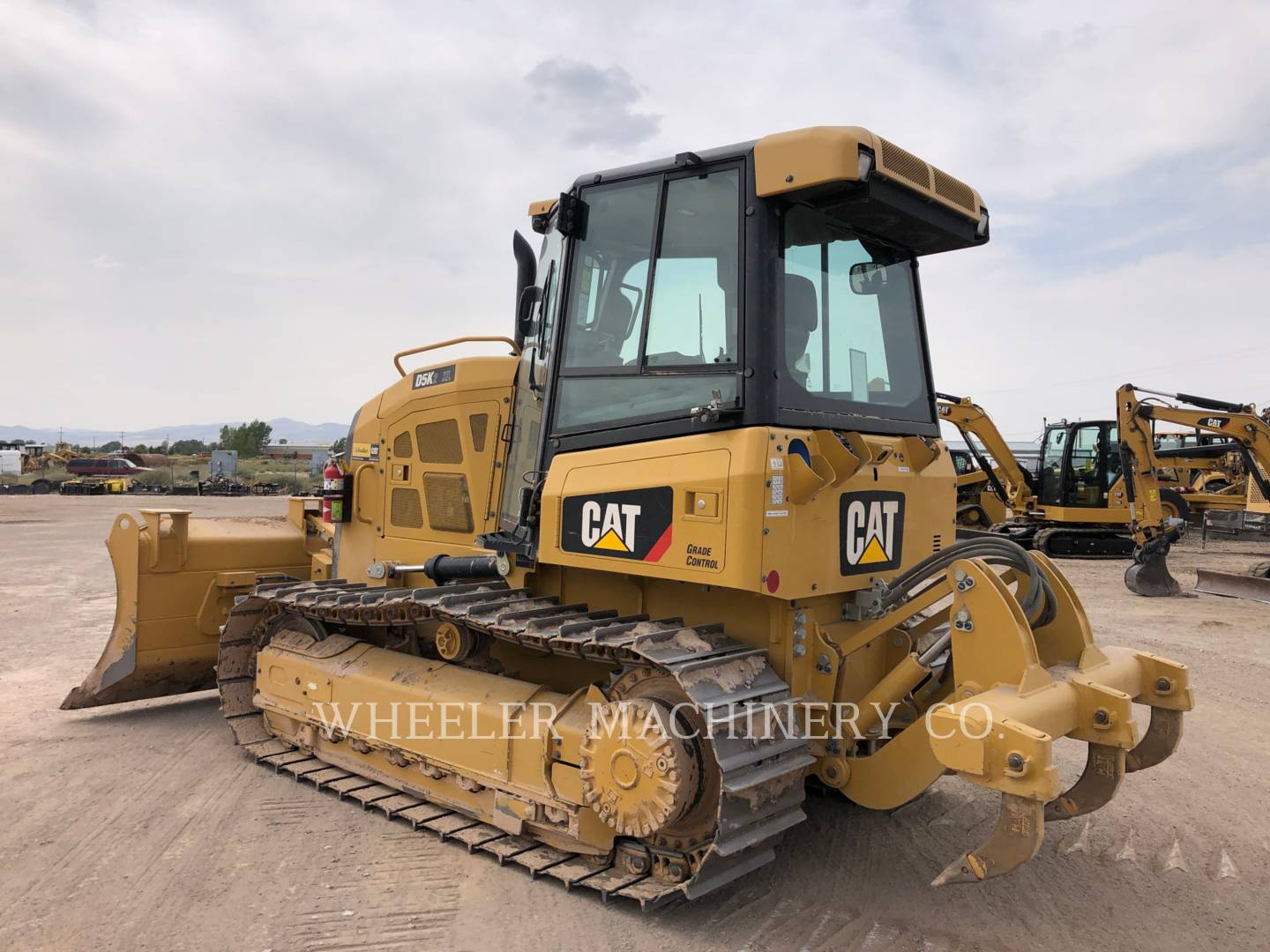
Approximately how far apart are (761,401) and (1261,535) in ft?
76.5

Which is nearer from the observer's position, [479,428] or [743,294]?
[743,294]

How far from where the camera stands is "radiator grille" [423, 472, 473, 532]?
17.3 ft

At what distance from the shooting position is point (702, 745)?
138 inches

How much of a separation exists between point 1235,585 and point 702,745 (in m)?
12.5

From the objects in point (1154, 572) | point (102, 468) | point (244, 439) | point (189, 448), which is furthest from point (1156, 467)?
point (189, 448)

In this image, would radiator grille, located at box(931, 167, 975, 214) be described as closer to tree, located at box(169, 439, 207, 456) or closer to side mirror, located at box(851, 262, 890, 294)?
side mirror, located at box(851, 262, 890, 294)

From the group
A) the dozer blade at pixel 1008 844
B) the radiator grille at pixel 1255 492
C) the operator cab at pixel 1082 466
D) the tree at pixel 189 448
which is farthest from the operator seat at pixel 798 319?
the tree at pixel 189 448

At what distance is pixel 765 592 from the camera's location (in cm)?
346

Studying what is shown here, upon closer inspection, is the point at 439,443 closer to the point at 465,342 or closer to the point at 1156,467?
the point at 465,342

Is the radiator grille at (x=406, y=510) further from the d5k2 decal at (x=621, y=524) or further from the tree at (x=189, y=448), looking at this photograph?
the tree at (x=189, y=448)

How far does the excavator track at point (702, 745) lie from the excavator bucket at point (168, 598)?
156 cm

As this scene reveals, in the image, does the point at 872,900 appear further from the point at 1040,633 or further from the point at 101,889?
the point at 101,889

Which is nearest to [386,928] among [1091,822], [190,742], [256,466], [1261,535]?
[190,742]

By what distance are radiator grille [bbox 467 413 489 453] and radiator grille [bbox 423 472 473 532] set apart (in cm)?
22
